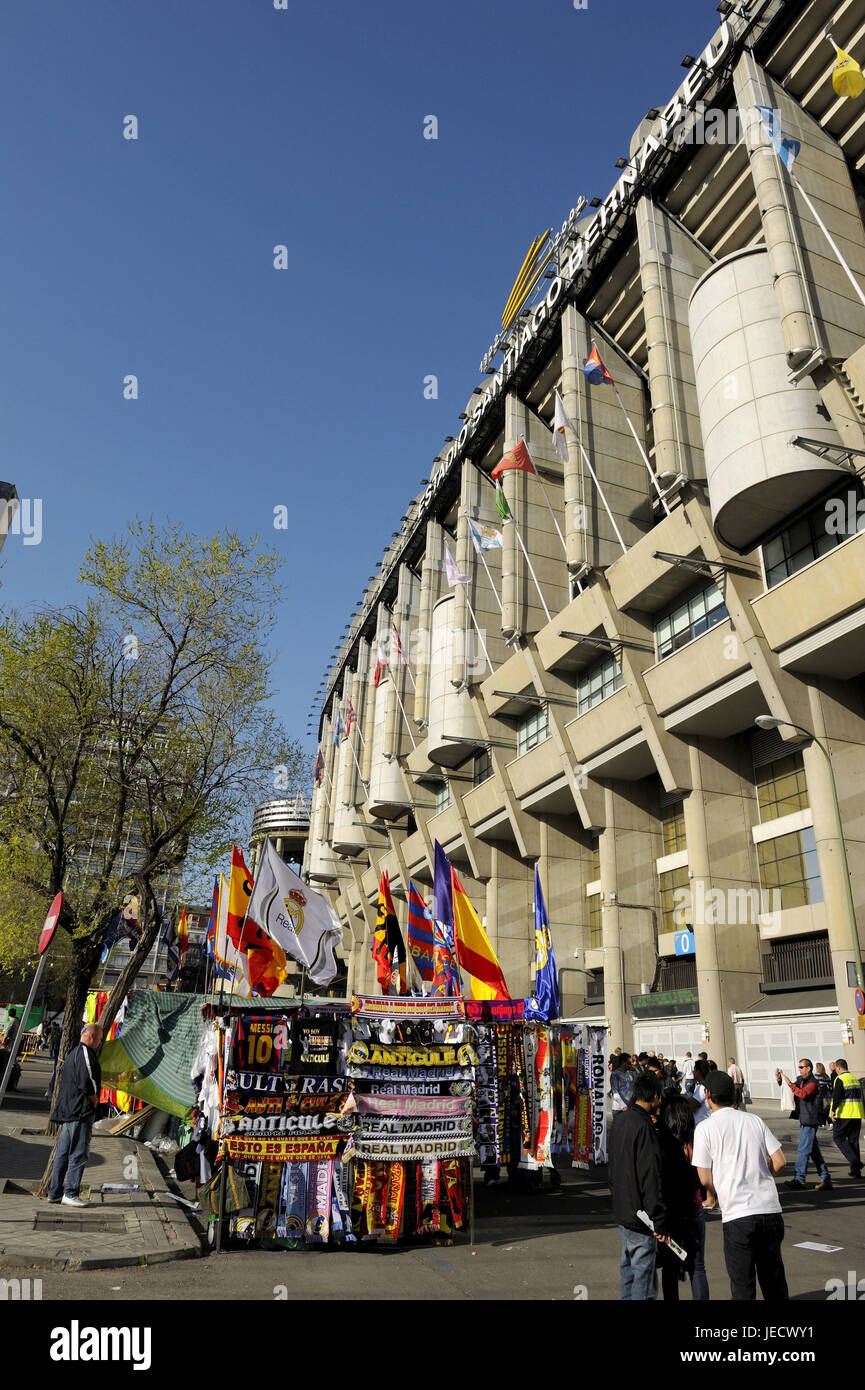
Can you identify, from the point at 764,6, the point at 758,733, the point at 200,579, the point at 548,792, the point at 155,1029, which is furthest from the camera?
the point at 548,792

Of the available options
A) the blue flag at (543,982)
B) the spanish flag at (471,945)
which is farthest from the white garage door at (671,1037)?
the spanish flag at (471,945)

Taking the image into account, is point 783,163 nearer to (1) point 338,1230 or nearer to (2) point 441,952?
(2) point 441,952

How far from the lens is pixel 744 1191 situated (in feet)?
18.2

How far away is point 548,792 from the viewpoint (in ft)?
118

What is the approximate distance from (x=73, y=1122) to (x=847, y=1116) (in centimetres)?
1244

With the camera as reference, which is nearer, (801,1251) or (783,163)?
(801,1251)

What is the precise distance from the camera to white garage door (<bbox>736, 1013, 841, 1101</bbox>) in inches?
910

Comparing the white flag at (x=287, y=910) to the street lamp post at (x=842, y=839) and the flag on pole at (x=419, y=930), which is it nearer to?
the flag on pole at (x=419, y=930)

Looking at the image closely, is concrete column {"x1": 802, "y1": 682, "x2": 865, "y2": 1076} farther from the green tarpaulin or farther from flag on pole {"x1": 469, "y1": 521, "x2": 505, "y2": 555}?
flag on pole {"x1": 469, "y1": 521, "x2": 505, "y2": 555}

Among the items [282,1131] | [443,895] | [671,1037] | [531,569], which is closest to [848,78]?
[531,569]

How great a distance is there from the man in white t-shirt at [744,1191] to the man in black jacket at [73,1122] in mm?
7582

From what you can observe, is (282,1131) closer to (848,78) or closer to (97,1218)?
(97,1218)
